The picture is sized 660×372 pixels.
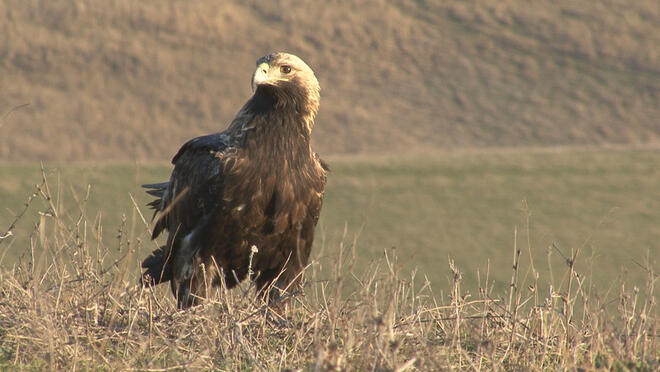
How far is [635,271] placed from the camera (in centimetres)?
1589

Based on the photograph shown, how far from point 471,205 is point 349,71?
90.7 ft

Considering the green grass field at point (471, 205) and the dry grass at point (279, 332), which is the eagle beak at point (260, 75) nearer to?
the dry grass at point (279, 332)

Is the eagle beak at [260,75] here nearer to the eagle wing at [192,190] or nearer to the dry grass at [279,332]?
the eagle wing at [192,190]

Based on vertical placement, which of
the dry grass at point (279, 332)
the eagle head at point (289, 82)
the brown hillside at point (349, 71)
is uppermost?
the eagle head at point (289, 82)

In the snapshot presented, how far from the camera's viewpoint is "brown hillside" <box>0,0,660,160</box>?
133 feet

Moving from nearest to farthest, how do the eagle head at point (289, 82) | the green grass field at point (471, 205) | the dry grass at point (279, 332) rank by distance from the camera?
the dry grass at point (279, 332), the eagle head at point (289, 82), the green grass field at point (471, 205)

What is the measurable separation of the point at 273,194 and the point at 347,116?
3732 cm

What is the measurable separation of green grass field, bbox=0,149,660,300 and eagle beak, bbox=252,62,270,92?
8299 millimetres

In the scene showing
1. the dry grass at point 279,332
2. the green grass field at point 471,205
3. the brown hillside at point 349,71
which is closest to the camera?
the dry grass at point 279,332

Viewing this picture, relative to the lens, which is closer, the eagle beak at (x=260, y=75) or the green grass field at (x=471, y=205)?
the eagle beak at (x=260, y=75)

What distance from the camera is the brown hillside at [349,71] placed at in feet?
133

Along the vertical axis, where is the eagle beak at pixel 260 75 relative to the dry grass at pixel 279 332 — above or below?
above

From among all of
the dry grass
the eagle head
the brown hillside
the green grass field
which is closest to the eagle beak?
the eagle head

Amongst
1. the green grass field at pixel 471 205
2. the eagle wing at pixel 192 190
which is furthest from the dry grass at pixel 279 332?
the green grass field at pixel 471 205
